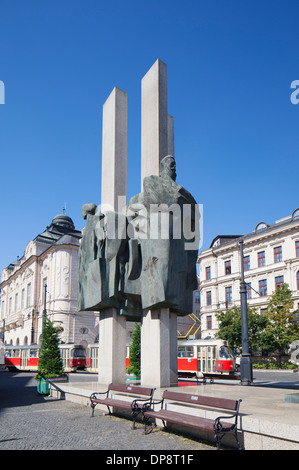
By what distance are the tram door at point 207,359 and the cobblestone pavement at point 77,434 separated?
17914 millimetres

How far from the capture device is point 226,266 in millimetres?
52750

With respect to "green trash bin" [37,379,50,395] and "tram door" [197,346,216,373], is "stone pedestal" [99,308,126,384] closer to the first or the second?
"green trash bin" [37,379,50,395]

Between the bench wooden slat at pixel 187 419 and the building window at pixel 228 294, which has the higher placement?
the building window at pixel 228 294

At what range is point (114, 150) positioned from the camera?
15117 mm

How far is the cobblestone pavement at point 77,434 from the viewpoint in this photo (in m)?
7.31

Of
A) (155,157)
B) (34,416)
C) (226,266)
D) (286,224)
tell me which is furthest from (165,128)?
(226,266)

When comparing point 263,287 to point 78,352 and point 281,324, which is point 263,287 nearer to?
point 281,324

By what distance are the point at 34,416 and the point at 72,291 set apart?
41684 mm

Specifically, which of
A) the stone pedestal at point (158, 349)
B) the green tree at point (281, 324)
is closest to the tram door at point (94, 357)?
the green tree at point (281, 324)

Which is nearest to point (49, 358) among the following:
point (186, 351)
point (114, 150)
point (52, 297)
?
point (114, 150)

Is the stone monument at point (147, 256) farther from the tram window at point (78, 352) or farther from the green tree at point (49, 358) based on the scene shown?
the tram window at point (78, 352)

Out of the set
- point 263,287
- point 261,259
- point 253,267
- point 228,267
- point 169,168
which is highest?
point 261,259

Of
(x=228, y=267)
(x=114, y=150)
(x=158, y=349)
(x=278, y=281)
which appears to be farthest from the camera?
(x=228, y=267)

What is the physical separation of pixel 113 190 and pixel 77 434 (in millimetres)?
8354
